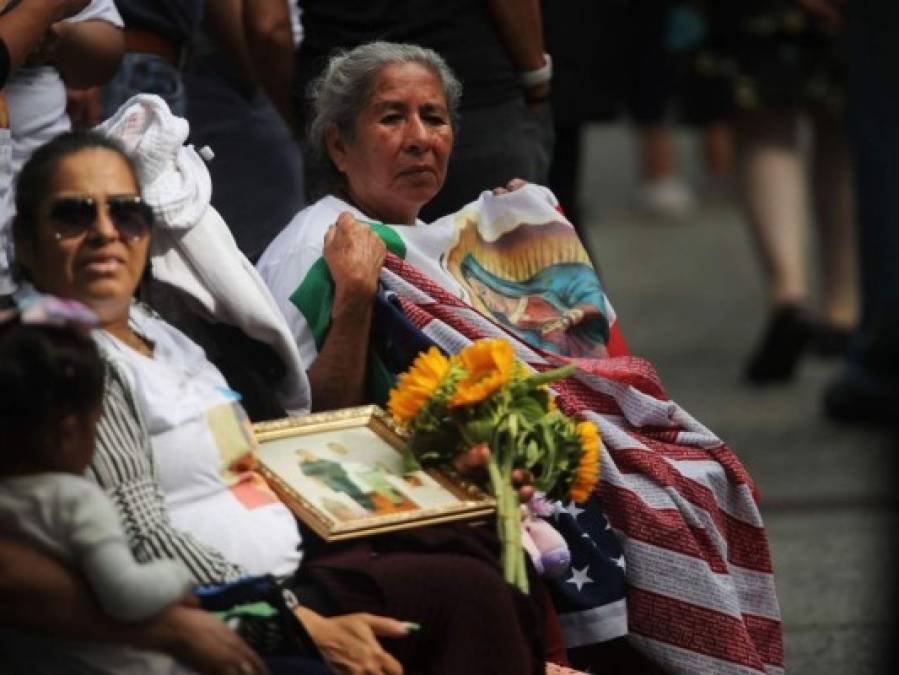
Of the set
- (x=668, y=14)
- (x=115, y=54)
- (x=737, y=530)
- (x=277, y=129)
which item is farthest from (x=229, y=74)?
(x=668, y=14)

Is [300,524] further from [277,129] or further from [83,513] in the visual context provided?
[277,129]

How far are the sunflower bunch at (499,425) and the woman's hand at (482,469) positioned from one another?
1 cm

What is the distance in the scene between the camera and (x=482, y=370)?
4004 mm

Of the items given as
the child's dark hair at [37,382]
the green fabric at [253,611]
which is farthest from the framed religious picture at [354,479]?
the child's dark hair at [37,382]

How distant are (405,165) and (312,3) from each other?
926 mm

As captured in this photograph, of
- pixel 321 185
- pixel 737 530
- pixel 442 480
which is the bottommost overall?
pixel 737 530

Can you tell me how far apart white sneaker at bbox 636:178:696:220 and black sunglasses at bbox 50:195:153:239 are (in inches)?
351

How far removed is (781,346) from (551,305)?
4.00 meters

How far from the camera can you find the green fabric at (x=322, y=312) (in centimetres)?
451

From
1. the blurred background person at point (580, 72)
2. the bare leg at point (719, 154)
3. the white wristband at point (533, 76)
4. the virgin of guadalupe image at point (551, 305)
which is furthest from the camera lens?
the bare leg at point (719, 154)

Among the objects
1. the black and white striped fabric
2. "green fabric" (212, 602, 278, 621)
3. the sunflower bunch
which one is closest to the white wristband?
the sunflower bunch

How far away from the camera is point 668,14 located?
9047 mm

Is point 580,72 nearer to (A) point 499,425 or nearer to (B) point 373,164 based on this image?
(B) point 373,164

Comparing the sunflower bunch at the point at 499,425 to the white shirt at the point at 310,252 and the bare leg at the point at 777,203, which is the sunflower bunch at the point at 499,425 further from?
the bare leg at the point at 777,203
